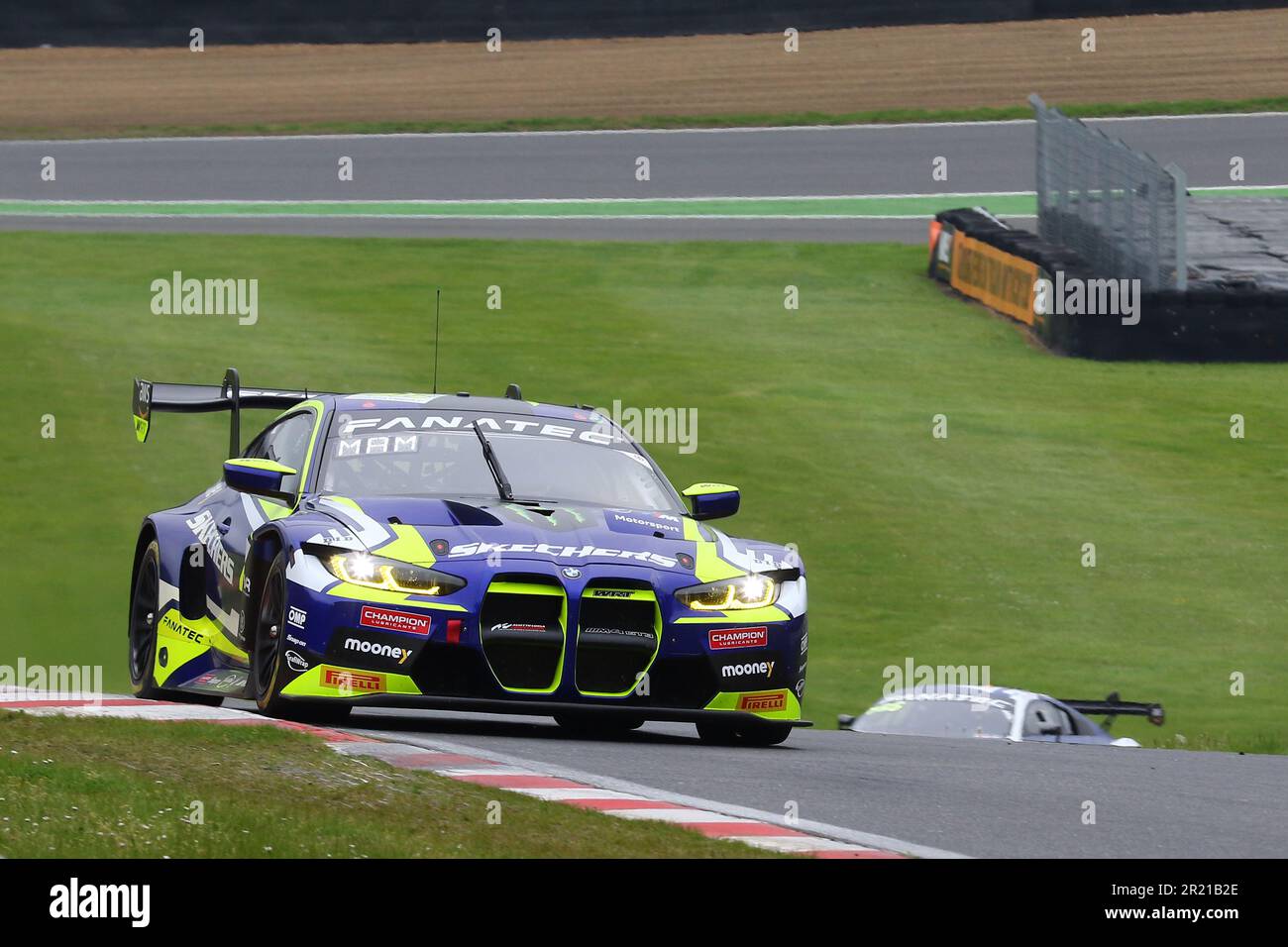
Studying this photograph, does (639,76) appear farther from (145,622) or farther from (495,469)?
(495,469)

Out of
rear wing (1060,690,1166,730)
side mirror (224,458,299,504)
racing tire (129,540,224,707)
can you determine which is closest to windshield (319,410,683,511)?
side mirror (224,458,299,504)

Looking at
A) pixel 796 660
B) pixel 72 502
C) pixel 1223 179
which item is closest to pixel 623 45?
pixel 1223 179

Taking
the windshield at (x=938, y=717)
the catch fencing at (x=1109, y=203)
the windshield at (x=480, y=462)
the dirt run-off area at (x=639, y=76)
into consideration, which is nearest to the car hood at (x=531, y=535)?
the windshield at (x=480, y=462)

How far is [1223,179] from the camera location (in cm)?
3011

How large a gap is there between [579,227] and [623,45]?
769 centimetres

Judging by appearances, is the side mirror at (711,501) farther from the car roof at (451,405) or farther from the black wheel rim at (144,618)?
the black wheel rim at (144,618)

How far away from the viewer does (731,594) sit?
Result: 916 centimetres

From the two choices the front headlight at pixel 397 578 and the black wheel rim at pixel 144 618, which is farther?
the black wheel rim at pixel 144 618

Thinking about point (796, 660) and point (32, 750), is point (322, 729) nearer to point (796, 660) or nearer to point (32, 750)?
point (32, 750)

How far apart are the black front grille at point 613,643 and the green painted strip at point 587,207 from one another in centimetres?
2095

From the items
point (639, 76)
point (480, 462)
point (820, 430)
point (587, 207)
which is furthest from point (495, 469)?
point (639, 76)

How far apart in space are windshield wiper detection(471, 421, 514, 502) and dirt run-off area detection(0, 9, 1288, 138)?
82.0 ft

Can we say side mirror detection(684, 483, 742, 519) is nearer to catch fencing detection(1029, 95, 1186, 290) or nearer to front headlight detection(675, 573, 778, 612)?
front headlight detection(675, 573, 778, 612)

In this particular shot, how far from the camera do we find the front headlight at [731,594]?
902 cm
